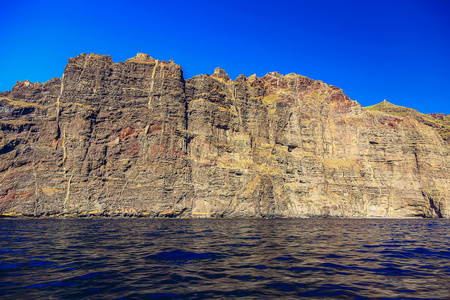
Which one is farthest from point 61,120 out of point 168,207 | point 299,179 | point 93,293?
point 93,293

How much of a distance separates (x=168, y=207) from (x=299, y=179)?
171ft

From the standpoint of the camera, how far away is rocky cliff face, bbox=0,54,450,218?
9350cm

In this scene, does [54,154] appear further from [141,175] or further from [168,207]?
[168,207]

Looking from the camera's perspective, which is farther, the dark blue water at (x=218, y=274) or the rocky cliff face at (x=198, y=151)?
the rocky cliff face at (x=198, y=151)

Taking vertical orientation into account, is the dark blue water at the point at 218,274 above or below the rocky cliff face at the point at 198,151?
below

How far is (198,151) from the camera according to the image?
10612 centimetres

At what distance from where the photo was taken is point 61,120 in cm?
10131

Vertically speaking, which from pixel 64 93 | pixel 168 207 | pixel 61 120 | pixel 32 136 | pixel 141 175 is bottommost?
pixel 168 207

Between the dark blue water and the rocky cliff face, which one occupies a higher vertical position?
the rocky cliff face

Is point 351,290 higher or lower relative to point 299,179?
lower

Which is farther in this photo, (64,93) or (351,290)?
(64,93)

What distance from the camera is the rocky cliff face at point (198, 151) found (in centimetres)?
9350

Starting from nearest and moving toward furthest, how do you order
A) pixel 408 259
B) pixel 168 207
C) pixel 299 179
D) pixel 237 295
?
pixel 237 295, pixel 408 259, pixel 168 207, pixel 299 179

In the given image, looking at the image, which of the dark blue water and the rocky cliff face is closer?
the dark blue water
